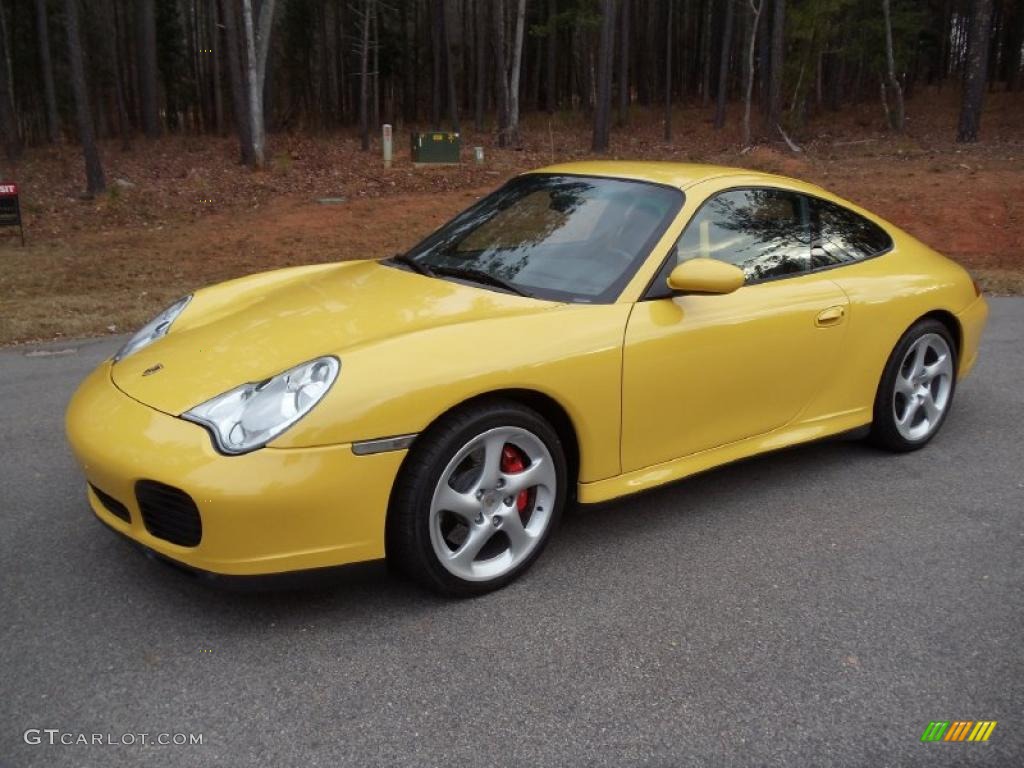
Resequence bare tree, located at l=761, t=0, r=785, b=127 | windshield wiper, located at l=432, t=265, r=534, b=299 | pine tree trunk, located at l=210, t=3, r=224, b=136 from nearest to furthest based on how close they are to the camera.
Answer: windshield wiper, located at l=432, t=265, r=534, b=299 < bare tree, located at l=761, t=0, r=785, b=127 < pine tree trunk, located at l=210, t=3, r=224, b=136

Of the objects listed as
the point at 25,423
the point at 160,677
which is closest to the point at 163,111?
the point at 25,423

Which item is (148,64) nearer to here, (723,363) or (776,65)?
(776,65)

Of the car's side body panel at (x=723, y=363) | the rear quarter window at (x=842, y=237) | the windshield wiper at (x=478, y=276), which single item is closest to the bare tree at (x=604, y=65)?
the rear quarter window at (x=842, y=237)

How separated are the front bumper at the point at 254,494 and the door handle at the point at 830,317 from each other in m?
2.11

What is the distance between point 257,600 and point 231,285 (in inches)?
72.5

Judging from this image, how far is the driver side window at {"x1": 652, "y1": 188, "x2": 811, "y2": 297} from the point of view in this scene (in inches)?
141

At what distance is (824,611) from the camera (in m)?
2.94

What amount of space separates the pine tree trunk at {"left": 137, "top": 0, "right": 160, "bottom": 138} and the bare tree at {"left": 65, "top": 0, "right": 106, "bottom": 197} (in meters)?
11.4

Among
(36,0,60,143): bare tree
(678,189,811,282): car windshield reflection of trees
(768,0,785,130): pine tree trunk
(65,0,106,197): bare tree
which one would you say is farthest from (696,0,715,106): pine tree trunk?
(678,189,811,282): car windshield reflection of trees

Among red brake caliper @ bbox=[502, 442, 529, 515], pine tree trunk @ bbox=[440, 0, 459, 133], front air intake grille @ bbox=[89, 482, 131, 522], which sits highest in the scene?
pine tree trunk @ bbox=[440, 0, 459, 133]

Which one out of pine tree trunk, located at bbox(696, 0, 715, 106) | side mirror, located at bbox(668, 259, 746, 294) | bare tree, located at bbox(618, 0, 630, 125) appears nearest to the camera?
side mirror, located at bbox(668, 259, 746, 294)

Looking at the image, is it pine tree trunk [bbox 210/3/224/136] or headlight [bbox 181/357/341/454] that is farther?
pine tree trunk [bbox 210/3/224/136]

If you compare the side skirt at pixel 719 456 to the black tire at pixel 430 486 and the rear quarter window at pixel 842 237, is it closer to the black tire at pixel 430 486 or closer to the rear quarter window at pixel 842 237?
the black tire at pixel 430 486

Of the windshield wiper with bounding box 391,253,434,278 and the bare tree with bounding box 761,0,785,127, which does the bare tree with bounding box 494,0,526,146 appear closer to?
the bare tree with bounding box 761,0,785,127
